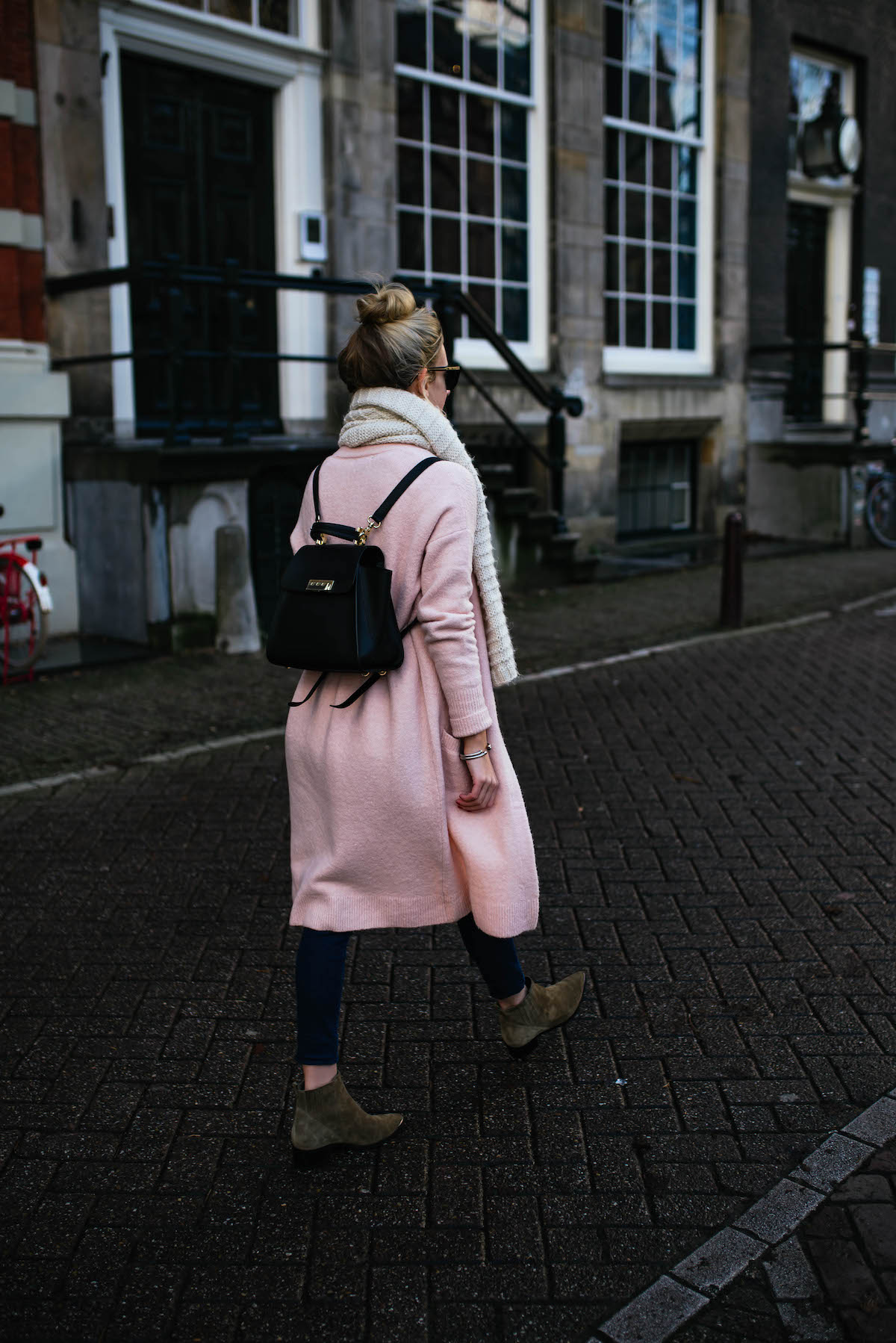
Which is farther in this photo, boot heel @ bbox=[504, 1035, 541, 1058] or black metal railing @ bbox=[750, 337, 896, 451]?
black metal railing @ bbox=[750, 337, 896, 451]

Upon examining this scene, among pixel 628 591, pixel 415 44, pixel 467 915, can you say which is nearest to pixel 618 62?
pixel 415 44

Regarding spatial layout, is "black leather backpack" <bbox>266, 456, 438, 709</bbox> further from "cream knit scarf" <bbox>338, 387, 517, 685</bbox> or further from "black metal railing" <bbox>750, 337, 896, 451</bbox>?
"black metal railing" <bbox>750, 337, 896, 451</bbox>

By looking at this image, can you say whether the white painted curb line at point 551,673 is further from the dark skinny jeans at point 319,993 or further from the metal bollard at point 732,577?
the dark skinny jeans at point 319,993

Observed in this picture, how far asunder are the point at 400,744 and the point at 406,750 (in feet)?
0.06

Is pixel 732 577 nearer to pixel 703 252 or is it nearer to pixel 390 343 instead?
pixel 703 252

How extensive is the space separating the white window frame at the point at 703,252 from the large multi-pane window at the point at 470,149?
5.28ft

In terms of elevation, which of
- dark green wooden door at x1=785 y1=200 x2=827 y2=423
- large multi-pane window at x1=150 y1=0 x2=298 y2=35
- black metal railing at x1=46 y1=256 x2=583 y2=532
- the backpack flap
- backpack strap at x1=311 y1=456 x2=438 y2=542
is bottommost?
the backpack flap

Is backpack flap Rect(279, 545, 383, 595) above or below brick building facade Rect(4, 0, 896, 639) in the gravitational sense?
below

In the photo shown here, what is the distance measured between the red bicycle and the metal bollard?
449 centimetres

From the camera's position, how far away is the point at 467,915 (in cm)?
311

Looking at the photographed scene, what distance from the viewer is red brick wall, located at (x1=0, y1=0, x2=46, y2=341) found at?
846cm

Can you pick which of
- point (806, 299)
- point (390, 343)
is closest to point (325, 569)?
point (390, 343)

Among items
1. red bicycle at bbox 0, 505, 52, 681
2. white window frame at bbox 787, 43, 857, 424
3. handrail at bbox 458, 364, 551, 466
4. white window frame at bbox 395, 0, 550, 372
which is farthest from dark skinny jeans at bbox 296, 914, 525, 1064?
white window frame at bbox 787, 43, 857, 424

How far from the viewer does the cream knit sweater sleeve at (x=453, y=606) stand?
278 centimetres
